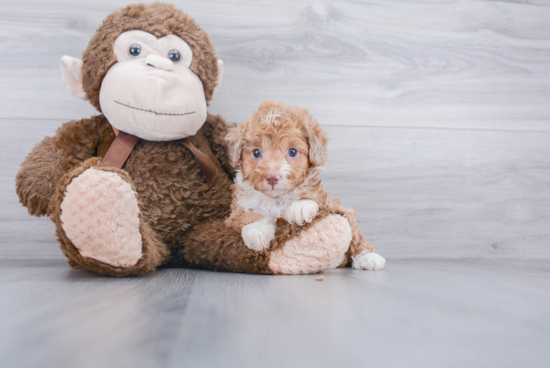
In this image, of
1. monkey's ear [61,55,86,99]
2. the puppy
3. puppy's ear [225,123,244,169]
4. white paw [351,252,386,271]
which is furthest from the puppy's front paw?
monkey's ear [61,55,86,99]

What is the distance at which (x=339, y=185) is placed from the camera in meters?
1.21

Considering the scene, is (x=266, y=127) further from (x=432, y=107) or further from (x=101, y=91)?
(x=432, y=107)

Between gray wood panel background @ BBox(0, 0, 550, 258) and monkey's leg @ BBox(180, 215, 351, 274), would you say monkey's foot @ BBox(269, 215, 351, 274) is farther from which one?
gray wood panel background @ BBox(0, 0, 550, 258)

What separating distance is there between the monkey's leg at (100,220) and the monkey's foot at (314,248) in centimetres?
27

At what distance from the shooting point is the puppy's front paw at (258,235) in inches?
29.9

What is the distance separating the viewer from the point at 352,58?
3.94 feet

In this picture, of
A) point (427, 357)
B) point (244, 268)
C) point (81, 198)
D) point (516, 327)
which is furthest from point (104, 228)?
point (516, 327)

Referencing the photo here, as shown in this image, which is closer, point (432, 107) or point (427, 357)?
point (427, 357)

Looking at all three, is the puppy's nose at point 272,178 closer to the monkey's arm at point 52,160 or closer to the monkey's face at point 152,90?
the monkey's face at point 152,90

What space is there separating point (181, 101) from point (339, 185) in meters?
0.59

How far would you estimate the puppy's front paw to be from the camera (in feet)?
2.49

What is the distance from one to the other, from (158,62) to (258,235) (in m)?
0.43

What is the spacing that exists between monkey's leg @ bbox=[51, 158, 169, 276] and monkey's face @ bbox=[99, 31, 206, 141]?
0.14 m

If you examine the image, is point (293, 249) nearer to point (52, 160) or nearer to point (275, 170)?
point (275, 170)
